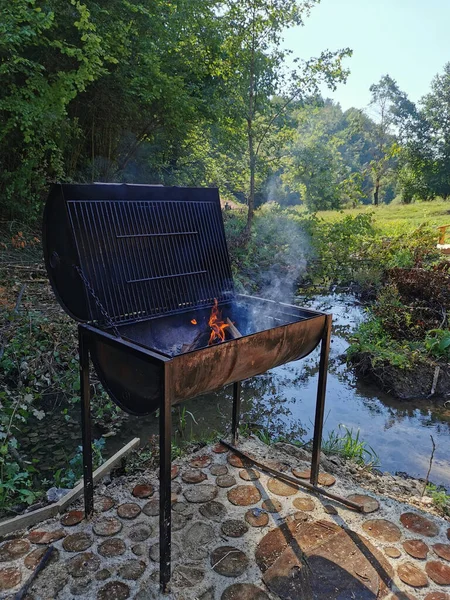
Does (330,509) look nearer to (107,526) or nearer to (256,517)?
(256,517)

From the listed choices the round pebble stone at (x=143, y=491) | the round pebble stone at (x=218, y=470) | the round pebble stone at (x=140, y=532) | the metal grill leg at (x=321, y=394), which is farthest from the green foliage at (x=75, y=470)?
the metal grill leg at (x=321, y=394)

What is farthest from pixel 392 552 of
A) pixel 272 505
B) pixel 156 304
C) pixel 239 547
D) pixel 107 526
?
pixel 156 304

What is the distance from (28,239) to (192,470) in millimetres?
5890

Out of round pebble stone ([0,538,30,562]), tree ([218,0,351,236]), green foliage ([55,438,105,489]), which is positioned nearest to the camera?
round pebble stone ([0,538,30,562])

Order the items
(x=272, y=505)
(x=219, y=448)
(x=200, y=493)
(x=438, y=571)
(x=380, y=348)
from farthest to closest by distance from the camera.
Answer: (x=380, y=348) < (x=219, y=448) < (x=200, y=493) < (x=272, y=505) < (x=438, y=571)

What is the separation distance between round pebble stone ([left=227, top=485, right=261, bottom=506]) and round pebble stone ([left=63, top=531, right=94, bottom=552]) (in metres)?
0.88

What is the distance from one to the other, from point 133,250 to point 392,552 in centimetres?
226

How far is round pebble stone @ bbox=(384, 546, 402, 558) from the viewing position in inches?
87.1

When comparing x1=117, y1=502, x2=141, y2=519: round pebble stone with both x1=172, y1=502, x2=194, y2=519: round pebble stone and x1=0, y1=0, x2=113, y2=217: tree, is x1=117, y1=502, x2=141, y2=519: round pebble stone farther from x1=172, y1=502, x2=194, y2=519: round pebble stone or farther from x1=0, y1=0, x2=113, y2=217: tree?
x1=0, y1=0, x2=113, y2=217: tree

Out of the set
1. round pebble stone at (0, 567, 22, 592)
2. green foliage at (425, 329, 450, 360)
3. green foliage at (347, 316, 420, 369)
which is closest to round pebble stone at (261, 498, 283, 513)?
round pebble stone at (0, 567, 22, 592)

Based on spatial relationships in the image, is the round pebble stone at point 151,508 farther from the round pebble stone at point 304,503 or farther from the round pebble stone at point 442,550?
the round pebble stone at point 442,550

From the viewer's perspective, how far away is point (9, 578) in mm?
1994

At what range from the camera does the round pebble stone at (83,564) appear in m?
2.04

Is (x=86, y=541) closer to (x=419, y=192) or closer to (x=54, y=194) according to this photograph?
(x=54, y=194)
